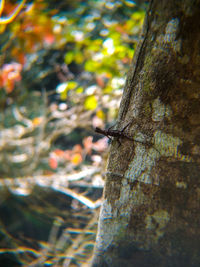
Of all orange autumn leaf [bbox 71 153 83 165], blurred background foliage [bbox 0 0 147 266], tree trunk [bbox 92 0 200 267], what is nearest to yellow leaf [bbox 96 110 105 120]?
blurred background foliage [bbox 0 0 147 266]

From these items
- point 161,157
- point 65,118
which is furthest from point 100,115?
point 161,157

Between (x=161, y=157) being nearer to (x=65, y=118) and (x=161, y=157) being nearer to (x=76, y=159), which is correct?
(x=76, y=159)

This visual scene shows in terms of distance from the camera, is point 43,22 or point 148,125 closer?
point 148,125

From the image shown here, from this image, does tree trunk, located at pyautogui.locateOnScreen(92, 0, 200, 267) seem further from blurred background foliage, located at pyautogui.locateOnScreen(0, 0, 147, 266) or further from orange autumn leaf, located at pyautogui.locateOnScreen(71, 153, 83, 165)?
orange autumn leaf, located at pyautogui.locateOnScreen(71, 153, 83, 165)

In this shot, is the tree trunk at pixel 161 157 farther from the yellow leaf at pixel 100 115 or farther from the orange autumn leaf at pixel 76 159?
the orange autumn leaf at pixel 76 159

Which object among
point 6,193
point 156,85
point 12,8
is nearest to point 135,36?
point 12,8

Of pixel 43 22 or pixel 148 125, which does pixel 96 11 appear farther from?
pixel 148 125
